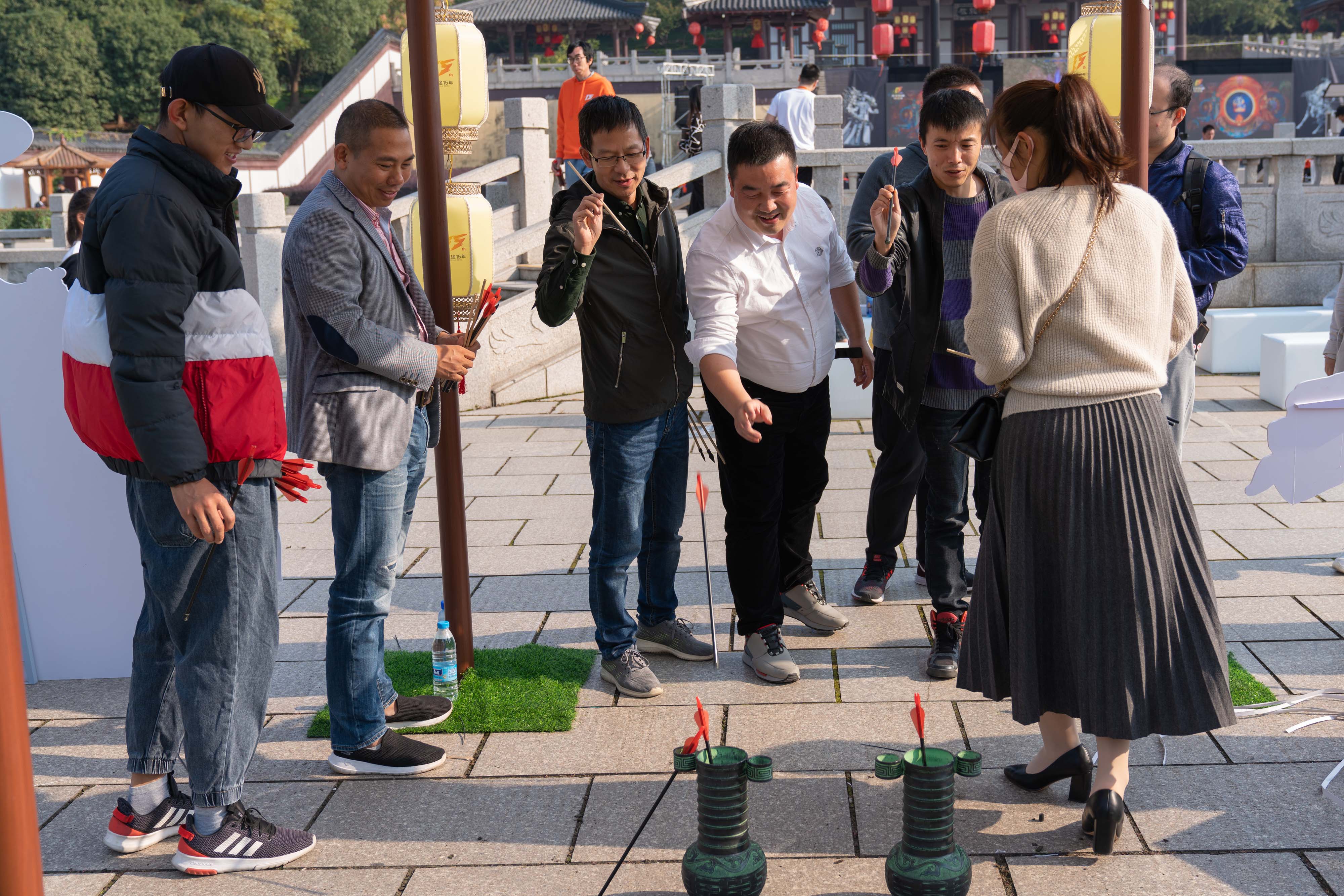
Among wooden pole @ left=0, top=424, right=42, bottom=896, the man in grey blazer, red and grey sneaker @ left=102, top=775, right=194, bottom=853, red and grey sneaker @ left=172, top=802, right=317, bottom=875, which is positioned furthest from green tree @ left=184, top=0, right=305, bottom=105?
wooden pole @ left=0, top=424, right=42, bottom=896

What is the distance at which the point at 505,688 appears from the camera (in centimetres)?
358

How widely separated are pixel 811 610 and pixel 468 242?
4.04m

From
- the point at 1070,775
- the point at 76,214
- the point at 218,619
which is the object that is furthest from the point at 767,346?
the point at 76,214

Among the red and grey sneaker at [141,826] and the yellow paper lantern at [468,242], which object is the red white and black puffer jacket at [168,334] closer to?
the red and grey sneaker at [141,826]

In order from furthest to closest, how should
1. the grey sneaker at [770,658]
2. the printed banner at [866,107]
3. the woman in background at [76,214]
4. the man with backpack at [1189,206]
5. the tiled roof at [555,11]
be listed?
the tiled roof at [555,11], the printed banner at [866,107], the woman in background at [76,214], the man with backpack at [1189,206], the grey sneaker at [770,658]

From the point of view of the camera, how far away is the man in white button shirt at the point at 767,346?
3291 mm

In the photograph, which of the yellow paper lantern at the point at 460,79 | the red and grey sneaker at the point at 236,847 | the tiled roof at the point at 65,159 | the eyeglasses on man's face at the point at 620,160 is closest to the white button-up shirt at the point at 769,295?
the eyeglasses on man's face at the point at 620,160

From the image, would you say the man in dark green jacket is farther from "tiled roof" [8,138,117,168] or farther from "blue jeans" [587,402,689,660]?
"tiled roof" [8,138,117,168]

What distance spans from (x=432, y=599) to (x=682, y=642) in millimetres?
1193

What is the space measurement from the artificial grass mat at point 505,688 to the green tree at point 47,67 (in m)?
35.4

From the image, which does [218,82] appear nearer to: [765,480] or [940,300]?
[765,480]

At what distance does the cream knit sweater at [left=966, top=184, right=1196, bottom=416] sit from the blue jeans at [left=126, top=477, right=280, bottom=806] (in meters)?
1.69

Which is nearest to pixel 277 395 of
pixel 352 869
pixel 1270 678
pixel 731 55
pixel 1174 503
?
pixel 352 869

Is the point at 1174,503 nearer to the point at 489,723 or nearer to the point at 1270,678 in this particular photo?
the point at 1270,678
